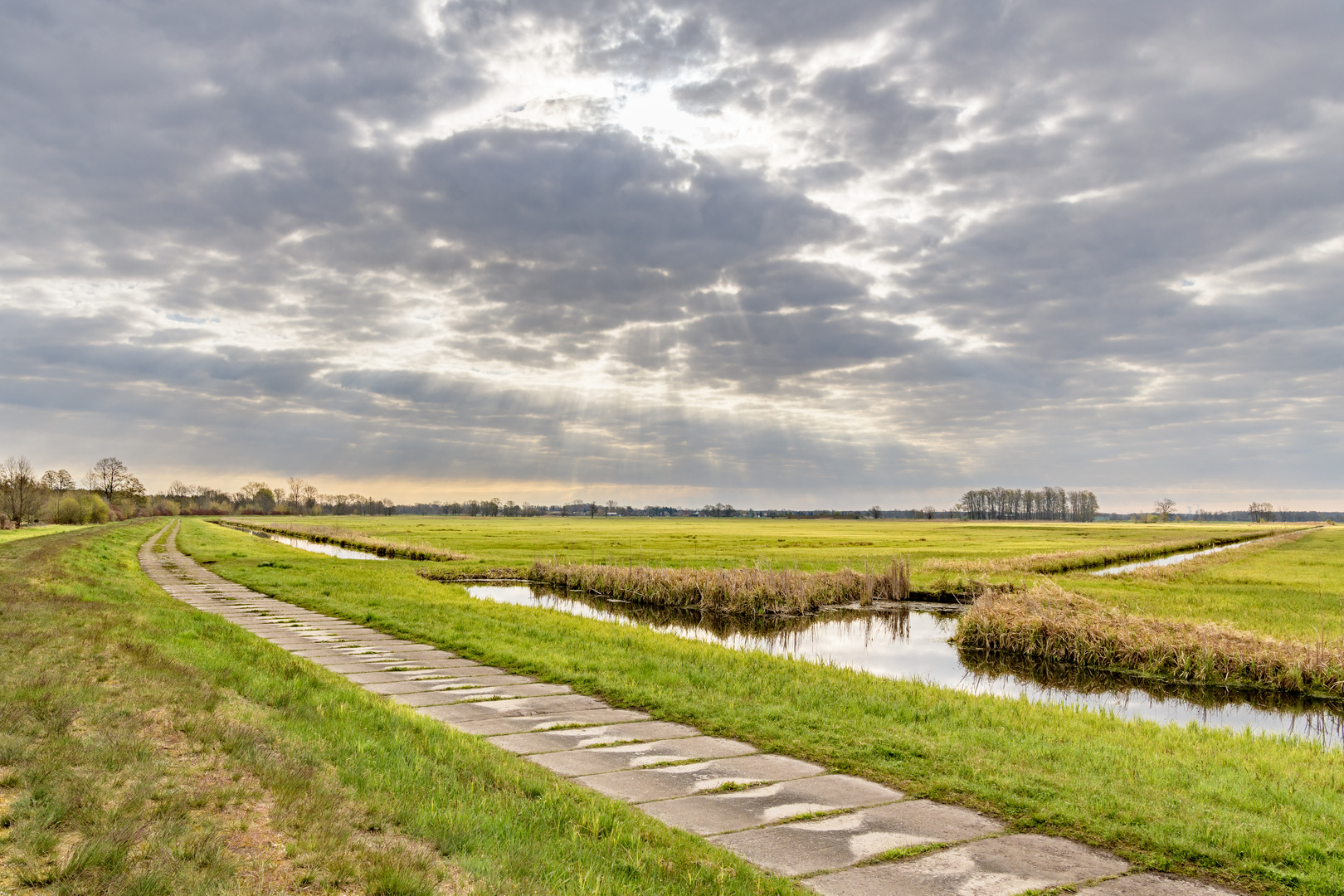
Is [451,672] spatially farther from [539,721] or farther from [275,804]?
[275,804]

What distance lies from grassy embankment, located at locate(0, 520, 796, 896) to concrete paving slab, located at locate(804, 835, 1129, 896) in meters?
0.67

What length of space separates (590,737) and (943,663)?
1347cm

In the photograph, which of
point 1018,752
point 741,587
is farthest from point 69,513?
point 1018,752

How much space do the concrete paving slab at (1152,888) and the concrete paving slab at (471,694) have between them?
7.59m

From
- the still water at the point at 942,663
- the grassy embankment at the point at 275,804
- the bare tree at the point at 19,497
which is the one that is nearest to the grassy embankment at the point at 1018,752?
the still water at the point at 942,663

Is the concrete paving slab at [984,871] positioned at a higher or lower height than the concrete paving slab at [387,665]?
higher

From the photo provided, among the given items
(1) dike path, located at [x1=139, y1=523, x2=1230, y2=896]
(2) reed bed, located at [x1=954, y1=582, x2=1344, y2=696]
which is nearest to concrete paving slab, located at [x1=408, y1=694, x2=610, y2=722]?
(1) dike path, located at [x1=139, y1=523, x2=1230, y2=896]

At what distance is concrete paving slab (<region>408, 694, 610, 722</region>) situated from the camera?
31.5 ft

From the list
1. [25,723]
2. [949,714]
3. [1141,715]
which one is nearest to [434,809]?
[25,723]

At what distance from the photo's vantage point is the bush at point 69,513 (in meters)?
93.4

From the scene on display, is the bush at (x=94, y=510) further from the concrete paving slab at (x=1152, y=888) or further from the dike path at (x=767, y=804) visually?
the concrete paving slab at (x=1152, y=888)

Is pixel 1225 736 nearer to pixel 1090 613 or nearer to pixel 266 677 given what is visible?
pixel 1090 613

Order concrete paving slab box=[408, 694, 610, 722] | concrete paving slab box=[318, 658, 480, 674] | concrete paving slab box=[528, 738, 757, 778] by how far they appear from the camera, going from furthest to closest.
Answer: concrete paving slab box=[318, 658, 480, 674] → concrete paving slab box=[408, 694, 610, 722] → concrete paving slab box=[528, 738, 757, 778]

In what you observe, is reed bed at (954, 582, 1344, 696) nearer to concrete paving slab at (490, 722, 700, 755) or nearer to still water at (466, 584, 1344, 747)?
still water at (466, 584, 1344, 747)
